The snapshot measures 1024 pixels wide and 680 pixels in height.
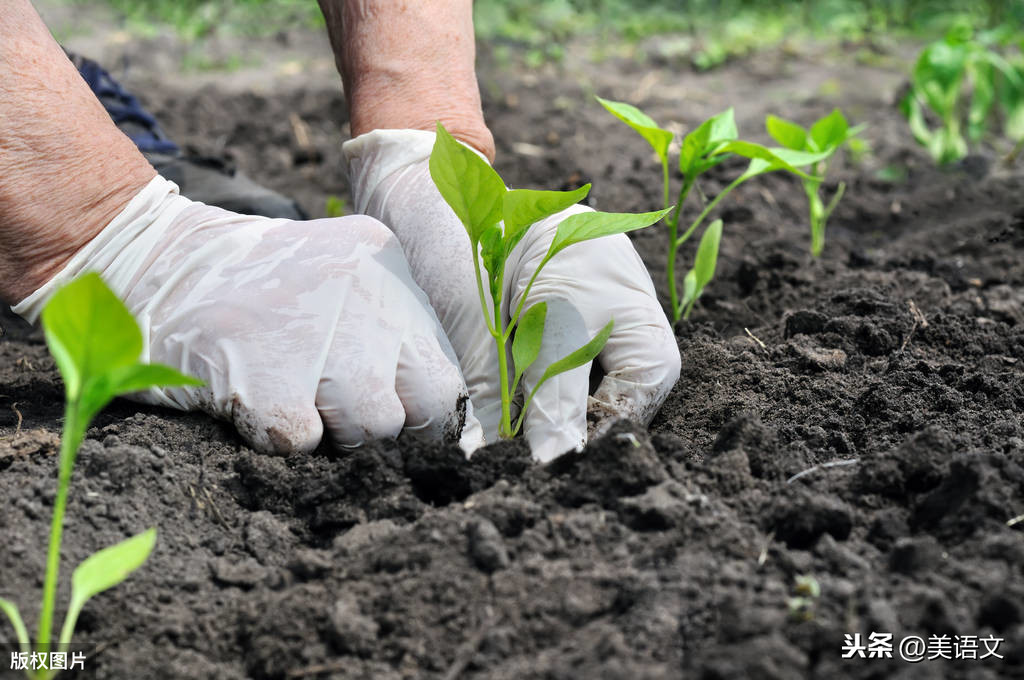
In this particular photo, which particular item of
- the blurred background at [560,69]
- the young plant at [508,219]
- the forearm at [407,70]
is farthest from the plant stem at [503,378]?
the blurred background at [560,69]

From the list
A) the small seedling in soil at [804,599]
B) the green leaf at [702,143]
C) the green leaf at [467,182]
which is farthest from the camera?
the green leaf at [702,143]

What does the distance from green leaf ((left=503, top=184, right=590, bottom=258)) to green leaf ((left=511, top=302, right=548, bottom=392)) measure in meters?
0.15

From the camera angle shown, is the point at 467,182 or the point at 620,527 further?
the point at 467,182

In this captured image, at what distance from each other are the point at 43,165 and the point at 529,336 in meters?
1.11

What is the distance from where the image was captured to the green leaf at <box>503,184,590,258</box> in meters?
1.36

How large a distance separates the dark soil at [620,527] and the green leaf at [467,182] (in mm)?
393

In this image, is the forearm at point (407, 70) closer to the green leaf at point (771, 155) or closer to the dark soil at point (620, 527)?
the green leaf at point (771, 155)

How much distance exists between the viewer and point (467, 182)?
1.37m

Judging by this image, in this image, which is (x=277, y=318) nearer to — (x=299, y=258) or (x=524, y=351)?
(x=299, y=258)

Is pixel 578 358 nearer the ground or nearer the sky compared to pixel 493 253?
nearer the ground

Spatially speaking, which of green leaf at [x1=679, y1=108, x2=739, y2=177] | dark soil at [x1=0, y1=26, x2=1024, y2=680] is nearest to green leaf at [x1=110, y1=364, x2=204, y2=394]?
dark soil at [x1=0, y1=26, x2=1024, y2=680]

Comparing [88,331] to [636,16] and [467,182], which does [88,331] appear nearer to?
[467,182]

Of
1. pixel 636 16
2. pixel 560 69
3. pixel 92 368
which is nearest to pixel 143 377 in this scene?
pixel 92 368

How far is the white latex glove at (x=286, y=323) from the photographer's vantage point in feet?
5.13
